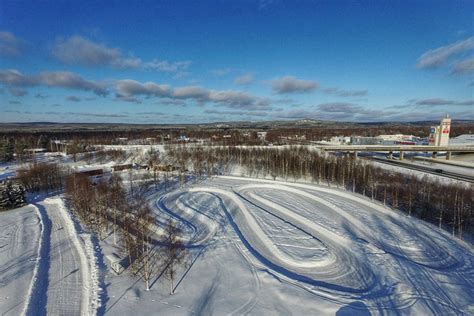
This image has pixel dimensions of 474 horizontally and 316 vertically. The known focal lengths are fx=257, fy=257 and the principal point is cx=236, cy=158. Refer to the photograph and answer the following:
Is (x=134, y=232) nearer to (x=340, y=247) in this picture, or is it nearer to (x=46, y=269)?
(x=46, y=269)

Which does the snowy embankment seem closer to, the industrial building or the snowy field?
the snowy field

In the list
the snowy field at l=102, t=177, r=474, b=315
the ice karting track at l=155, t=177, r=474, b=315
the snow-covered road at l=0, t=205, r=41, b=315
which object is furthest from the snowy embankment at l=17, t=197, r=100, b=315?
the ice karting track at l=155, t=177, r=474, b=315

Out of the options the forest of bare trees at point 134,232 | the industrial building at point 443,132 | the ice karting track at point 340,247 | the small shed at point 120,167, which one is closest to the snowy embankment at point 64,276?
the forest of bare trees at point 134,232

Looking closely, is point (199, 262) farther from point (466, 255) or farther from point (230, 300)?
point (466, 255)

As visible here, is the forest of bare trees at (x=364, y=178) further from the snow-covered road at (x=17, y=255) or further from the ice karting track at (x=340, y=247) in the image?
the snow-covered road at (x=17, y=255)

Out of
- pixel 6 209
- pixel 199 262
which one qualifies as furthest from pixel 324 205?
pixel 6 209

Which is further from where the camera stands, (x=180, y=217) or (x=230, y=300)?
(x=180, y=217)
